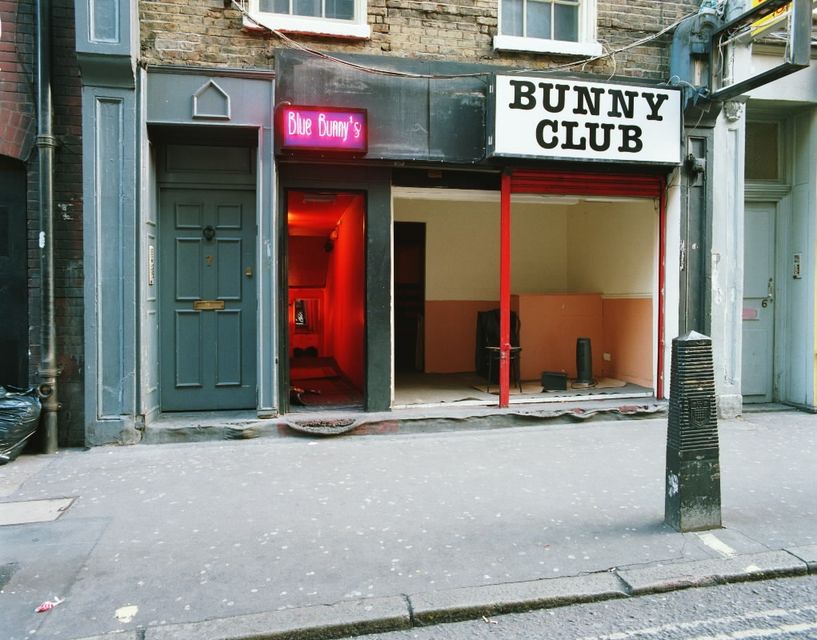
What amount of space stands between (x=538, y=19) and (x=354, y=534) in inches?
270

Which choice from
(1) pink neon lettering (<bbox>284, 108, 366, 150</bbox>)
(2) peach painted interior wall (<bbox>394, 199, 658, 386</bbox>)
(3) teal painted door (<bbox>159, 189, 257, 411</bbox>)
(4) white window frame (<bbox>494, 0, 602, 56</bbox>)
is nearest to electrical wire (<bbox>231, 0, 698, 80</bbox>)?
(4) white window frame (<bbox>494, 0, 602, 56</bbox>)

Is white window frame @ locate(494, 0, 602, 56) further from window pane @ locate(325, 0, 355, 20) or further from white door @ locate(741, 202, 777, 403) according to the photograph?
white door @ locate(741, 202, 777, 403)

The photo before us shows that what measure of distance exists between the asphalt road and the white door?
5895 millimetres

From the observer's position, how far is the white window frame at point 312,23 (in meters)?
7.16

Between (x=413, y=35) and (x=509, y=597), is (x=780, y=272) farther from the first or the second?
(x=509, y=597)

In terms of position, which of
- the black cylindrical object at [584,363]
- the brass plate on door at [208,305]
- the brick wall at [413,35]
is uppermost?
the brick wall at [413,35]

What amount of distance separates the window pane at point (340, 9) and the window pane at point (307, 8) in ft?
0.39

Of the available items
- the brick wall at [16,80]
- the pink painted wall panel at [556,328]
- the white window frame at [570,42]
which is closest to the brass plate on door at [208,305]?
the brick wall at [16,80]

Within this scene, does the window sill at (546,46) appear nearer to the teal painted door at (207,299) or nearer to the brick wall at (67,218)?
the teal painted door at (207,299)

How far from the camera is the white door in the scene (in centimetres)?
902

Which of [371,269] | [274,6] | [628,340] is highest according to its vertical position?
[274,6]

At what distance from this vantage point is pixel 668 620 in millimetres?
3473

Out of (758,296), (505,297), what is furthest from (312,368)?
(758,296)

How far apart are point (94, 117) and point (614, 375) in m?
8.49
